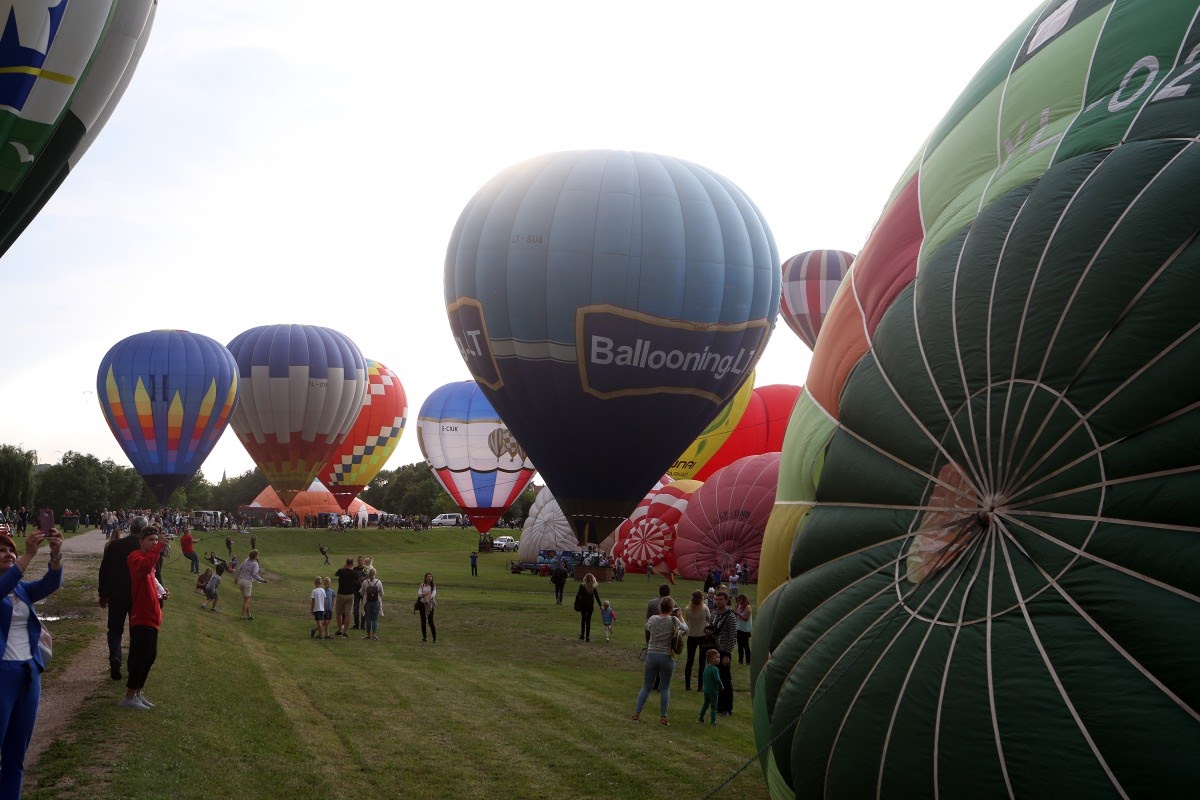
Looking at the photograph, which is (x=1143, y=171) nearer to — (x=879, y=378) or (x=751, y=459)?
(x=879, y=378)

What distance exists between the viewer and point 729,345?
82.9 ft

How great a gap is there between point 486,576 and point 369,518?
52.7 meters

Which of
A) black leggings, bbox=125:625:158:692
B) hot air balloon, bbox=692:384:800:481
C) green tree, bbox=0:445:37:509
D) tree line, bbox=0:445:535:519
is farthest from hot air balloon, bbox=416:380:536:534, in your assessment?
black leggings, bbox=125:625:158:692

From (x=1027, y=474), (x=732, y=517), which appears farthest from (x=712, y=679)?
(x=732, y=517)

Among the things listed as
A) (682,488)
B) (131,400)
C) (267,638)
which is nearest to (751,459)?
(682,488)

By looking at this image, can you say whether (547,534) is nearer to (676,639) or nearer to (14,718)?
(676,639)

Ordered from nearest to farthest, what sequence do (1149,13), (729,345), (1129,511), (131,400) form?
(1129,511) < (1149,13) < (729,345) < (131,400)

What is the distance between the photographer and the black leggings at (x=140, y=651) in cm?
905

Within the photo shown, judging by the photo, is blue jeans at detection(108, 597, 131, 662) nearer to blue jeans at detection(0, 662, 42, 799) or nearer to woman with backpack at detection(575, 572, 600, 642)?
blue jeans at detection(0, 662, 42, 799)

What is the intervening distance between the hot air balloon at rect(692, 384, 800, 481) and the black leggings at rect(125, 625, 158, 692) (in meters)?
35.3

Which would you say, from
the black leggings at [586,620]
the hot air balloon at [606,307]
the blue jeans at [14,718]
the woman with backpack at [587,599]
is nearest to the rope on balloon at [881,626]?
the blue jeans at [14,718]

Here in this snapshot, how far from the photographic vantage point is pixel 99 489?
88.8m

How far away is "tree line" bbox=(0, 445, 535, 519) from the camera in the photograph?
7125 cm

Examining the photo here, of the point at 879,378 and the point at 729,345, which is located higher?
the point at 729,345
